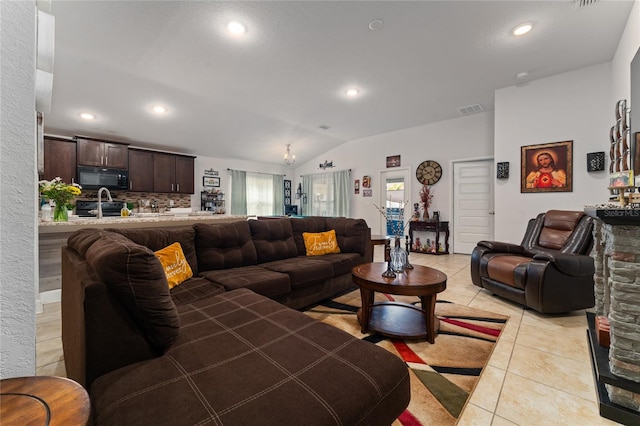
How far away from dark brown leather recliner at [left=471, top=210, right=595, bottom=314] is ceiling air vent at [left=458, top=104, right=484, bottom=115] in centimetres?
236

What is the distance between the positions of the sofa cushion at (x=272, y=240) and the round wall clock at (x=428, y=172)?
3.66 m

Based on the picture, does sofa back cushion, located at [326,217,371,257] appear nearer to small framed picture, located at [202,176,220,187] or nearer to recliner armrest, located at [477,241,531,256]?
recliner armrest, located at [477,241,531,256]

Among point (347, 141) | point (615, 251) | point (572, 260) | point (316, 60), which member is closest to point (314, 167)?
point (347, 141)

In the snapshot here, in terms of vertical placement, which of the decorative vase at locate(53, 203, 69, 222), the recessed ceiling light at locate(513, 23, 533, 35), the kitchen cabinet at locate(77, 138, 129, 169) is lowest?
the decorative vase at locate(53, 203, 69, 222)

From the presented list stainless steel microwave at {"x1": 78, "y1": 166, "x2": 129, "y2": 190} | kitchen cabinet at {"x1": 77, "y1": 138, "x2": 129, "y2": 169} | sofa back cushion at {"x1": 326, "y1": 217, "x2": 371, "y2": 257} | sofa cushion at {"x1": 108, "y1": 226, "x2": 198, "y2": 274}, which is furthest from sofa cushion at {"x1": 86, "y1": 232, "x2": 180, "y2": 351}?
kitchen cabinet at {"x1": 77, "y1": 138, "x2": 129, "y2": 169}

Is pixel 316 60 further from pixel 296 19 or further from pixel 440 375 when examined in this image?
pixel 440 375

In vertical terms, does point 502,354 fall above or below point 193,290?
below

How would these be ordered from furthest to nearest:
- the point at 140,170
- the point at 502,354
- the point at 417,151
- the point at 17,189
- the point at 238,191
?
the point at 238,191 < the point at 417,151 < the point at 140,170 < the point at 502,354 < the point at 17,189

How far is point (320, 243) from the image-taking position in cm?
316

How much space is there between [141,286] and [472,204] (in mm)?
5479

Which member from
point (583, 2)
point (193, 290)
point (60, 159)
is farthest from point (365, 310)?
point (60, 159)

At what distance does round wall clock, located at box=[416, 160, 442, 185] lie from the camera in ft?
17.8

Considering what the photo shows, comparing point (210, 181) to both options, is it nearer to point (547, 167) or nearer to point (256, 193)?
point (256, 193)

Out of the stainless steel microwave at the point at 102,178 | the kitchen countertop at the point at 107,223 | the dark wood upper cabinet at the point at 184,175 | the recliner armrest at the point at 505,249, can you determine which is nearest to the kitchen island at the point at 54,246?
the kitchen countertop at the point at 107,223
